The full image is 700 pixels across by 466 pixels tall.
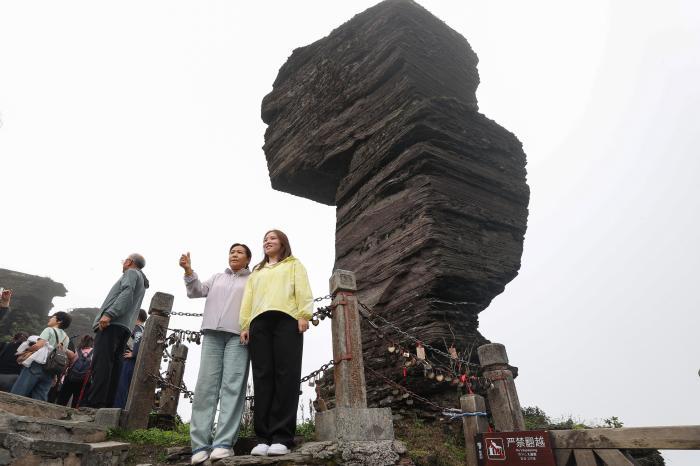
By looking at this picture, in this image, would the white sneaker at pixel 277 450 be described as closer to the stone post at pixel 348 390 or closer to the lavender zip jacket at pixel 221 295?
the stone post at pixel 348 390

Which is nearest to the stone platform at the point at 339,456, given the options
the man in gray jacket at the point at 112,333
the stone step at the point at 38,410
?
the stone step at the point at 38,410

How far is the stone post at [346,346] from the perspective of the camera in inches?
154

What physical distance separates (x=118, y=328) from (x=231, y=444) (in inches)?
111

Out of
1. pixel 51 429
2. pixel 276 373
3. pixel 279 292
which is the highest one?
pixel 279 292

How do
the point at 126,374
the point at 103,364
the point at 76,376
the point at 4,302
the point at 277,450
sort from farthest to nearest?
the point at 126,374 → the point at 76,376 → the point at 4,302 → the point at 103,364 → the point at 277,450

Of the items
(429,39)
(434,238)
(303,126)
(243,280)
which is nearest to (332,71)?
(303,126)

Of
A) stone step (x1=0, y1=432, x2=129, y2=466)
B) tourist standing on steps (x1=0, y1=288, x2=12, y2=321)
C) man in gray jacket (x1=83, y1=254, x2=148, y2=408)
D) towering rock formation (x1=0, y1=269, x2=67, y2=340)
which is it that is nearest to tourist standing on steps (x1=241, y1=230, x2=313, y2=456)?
stone step (x1=0, y1=432, x2=129, y2=466)

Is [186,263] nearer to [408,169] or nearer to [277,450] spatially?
[277,450]

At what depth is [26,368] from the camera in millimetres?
5508

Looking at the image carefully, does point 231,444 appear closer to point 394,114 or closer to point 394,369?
point 394,369

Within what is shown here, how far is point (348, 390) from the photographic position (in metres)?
3.90

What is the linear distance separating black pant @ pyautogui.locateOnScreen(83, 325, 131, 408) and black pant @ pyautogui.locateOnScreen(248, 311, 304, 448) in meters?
2.64

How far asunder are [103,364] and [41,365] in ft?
3.84

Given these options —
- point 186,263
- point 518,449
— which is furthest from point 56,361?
point 518,449
